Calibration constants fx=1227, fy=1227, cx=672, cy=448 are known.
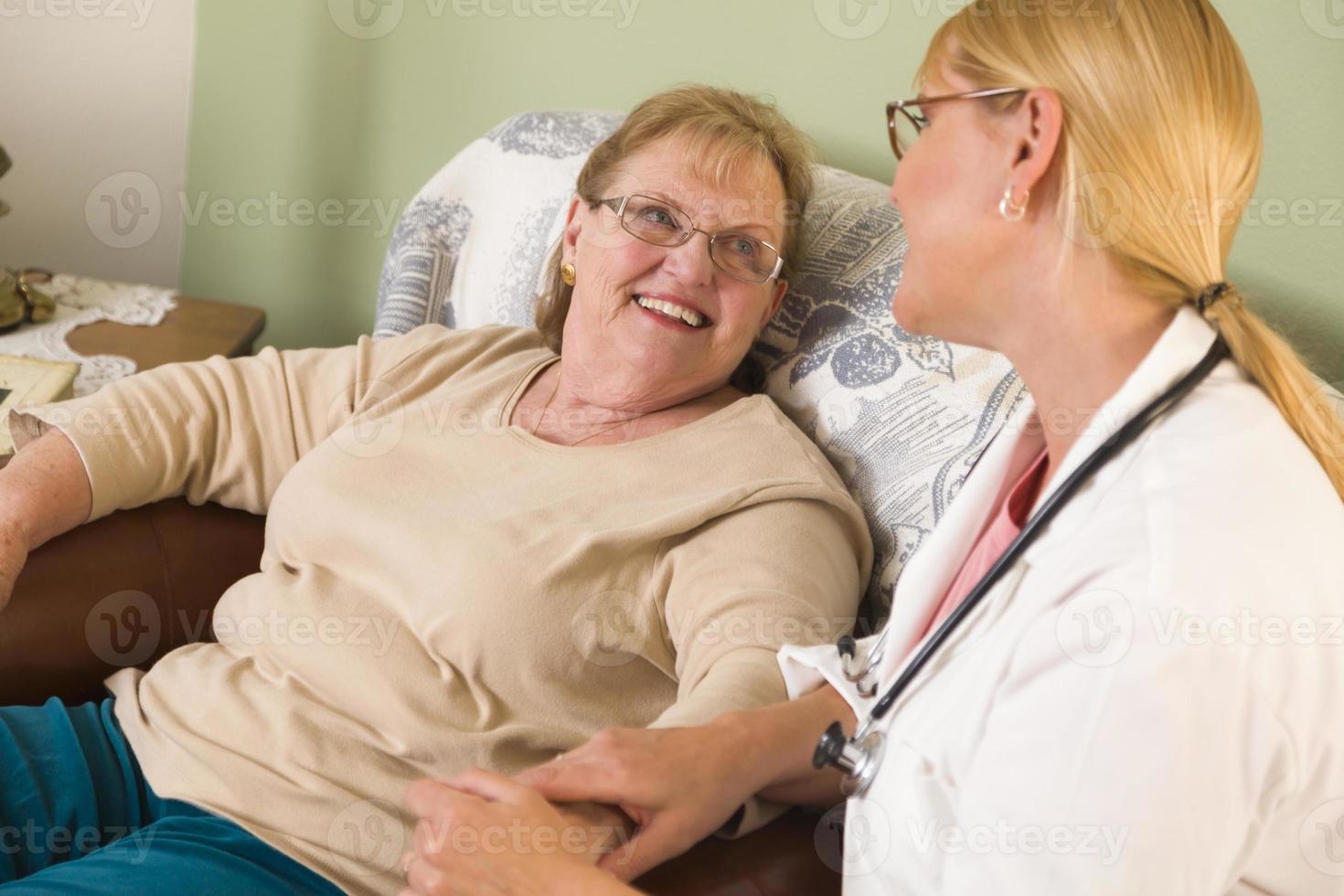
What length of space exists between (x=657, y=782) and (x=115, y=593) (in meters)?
0.85

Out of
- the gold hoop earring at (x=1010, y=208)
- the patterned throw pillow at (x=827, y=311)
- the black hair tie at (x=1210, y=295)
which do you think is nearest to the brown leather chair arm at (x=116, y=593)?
the patterned throw pillow at (x=827, y=311)

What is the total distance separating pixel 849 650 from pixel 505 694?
15.2 inches

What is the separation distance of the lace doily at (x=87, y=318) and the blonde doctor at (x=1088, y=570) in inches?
52.0

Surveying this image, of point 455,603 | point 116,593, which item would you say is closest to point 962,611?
point 455,603

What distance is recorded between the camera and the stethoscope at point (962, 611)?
2.86 feet

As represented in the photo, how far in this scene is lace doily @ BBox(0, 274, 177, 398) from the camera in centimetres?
205

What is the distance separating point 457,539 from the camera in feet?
4.50

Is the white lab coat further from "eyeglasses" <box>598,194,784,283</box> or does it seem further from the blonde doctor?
"eyeglasses" <box>598,194,784,283</box>

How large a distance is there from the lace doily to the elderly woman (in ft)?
1.57

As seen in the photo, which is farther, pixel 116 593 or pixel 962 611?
pixel 116 593

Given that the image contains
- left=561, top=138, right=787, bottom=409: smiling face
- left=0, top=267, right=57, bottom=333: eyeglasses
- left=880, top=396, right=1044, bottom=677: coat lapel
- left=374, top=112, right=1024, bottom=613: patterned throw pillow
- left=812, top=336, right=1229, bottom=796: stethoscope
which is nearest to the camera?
left=812, top=336, right=1229, bottom=796: stethoscope

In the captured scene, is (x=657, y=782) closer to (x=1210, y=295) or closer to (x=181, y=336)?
(x=1210, y=295)

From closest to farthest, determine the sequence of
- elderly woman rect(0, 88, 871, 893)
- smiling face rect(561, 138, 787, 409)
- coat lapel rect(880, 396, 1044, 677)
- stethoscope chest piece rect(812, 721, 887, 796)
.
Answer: stethoscope chest piece rect(812, 721, 887, 796) → coat lapel rect(880, 396, 1044, 677) → elderly woman rect(0, 88, 871, 893) → smiling face rect(561, 138, 787, 409)

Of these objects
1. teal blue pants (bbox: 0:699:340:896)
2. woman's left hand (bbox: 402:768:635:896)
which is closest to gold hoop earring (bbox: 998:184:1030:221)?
woman's left hand (bbox: 402:768:635:896)
